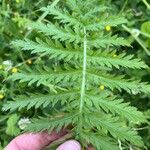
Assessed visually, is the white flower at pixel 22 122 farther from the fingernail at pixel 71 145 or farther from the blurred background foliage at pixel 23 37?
the fingernail at pixel 71 145

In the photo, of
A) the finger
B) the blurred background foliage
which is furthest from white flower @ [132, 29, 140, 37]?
the finger

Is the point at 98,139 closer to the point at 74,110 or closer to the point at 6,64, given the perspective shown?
the point at 74,110

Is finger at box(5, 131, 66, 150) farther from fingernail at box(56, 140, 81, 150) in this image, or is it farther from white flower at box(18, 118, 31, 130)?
white flower at box(18, 118, 31, 130)

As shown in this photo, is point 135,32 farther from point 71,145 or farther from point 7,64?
point 71,145

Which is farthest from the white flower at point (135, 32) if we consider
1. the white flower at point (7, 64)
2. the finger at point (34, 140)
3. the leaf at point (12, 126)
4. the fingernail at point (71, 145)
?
the fingernail at point (71, 145)

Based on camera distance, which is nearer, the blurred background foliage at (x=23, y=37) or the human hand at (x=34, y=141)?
the human hand at (x=34, y=141)

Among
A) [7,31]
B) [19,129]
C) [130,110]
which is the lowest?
[19,129]

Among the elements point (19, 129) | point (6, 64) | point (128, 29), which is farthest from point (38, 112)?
point (128, 29)
